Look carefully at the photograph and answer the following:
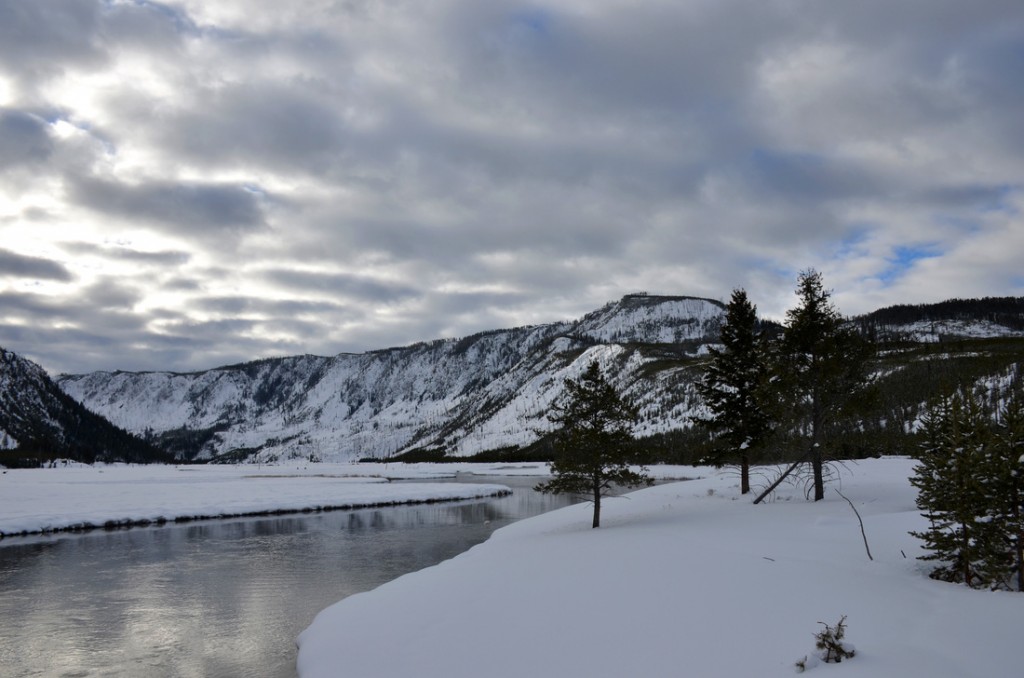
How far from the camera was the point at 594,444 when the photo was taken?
28.1 m

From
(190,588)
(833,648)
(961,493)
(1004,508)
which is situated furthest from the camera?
(190,588)

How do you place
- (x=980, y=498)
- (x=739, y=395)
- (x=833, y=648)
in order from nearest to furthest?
(x=833, y=648), (x=980, y=498), (x=739, y=395)

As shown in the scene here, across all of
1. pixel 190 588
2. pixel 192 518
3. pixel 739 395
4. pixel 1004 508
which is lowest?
pixel 192 518

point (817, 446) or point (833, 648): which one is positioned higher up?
point (817, 446)

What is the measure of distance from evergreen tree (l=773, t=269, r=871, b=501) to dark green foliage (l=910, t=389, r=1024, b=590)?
44.7 feet

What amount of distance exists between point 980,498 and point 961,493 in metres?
0.32

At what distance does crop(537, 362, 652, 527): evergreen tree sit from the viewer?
28.1 m

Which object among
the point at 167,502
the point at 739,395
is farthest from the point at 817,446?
the point at 167,502

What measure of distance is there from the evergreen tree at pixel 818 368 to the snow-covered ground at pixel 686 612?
579 cm

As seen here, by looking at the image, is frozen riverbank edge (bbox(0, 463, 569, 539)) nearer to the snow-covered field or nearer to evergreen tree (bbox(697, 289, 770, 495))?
the snow-covered field

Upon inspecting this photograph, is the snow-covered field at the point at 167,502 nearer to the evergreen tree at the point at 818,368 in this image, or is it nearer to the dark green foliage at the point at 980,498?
the evergreen tree at the point at 818,368

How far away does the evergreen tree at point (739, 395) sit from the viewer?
34.3m

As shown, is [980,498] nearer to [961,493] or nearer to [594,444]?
[961,493]

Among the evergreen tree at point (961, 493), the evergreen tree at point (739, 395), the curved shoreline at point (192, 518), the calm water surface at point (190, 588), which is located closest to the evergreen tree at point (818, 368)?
the evergreen tree at point (739, 395)
